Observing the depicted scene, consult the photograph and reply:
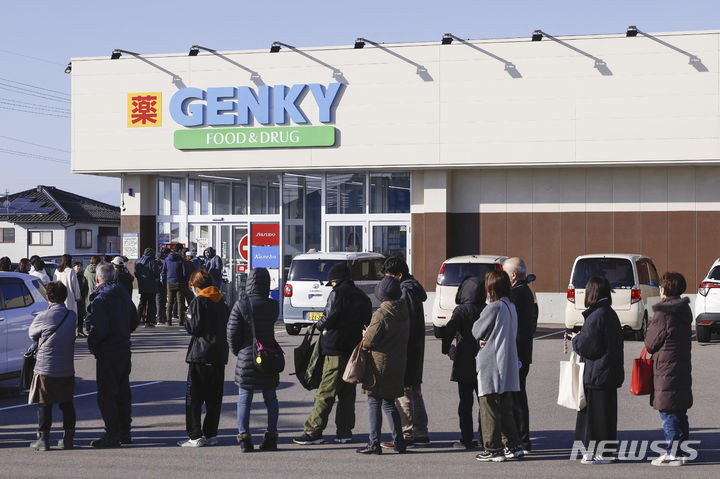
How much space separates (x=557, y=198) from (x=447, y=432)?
624 inches

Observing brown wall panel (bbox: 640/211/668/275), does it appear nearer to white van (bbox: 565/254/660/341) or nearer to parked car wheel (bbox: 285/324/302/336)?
white van (bbox: 565/254/660/341)

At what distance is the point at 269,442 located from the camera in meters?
9.61

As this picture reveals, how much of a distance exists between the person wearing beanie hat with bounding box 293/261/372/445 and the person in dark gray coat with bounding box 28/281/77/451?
217cm

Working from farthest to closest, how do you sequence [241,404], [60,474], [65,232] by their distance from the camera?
[65,232], [241,404], [60,474]

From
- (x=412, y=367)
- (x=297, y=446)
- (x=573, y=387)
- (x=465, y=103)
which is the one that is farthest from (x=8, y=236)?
(x=573, y=387)

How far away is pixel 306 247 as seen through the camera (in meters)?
28.1

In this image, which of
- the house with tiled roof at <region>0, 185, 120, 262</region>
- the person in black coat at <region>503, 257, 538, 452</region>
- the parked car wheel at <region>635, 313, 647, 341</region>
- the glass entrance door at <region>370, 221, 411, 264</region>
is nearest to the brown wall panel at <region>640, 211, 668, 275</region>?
the parked car wheel at <region>635, 313, 647, 341</region>

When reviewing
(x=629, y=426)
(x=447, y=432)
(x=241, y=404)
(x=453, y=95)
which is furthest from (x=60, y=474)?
(x=453, y=95)

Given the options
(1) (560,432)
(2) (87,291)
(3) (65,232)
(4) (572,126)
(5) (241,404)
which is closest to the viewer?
(5) (241,404)

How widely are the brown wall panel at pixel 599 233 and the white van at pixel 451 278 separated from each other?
5264 millimetres

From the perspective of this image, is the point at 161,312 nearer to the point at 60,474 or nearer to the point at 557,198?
the point at 557,198

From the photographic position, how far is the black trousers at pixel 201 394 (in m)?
9.73

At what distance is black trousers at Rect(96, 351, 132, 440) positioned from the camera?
983 centimetres

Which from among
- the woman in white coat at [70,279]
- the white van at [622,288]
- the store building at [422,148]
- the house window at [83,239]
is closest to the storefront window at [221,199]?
the store building at [422,148]
